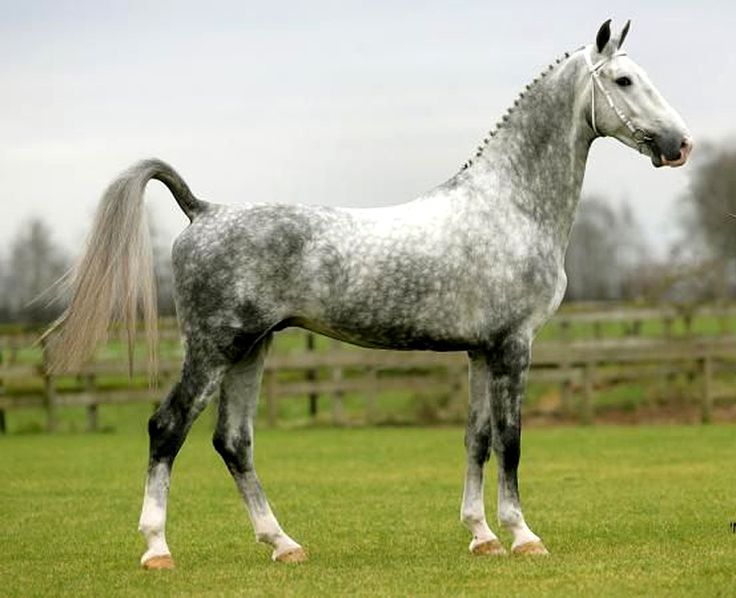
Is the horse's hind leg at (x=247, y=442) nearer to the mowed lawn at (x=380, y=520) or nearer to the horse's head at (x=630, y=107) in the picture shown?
the mowed lawn at (x=380, y=520)

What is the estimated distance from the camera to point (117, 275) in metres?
8.09

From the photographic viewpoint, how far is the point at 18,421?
87.0ft

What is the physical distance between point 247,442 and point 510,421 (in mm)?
1489

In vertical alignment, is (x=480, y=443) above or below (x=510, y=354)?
below

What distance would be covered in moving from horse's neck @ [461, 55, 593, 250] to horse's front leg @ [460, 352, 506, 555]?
89cm

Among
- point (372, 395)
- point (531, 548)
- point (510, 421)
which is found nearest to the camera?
point (531, 548)

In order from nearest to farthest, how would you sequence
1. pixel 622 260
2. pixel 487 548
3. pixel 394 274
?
1. pixel 394 274
2. pixel 487 548
3. pixel 622 260

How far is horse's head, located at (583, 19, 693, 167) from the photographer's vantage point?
8195 millimetres

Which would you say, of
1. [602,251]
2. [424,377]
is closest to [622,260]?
[602,251]

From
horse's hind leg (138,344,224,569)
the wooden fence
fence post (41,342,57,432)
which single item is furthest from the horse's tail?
fence post (41,342,57,432)

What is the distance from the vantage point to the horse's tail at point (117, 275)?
26.2 ft

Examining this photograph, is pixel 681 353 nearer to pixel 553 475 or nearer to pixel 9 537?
pixel 553 475

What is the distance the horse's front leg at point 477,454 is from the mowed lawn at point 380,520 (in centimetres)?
18

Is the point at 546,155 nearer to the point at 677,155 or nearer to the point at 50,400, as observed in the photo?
the point at 677,155
